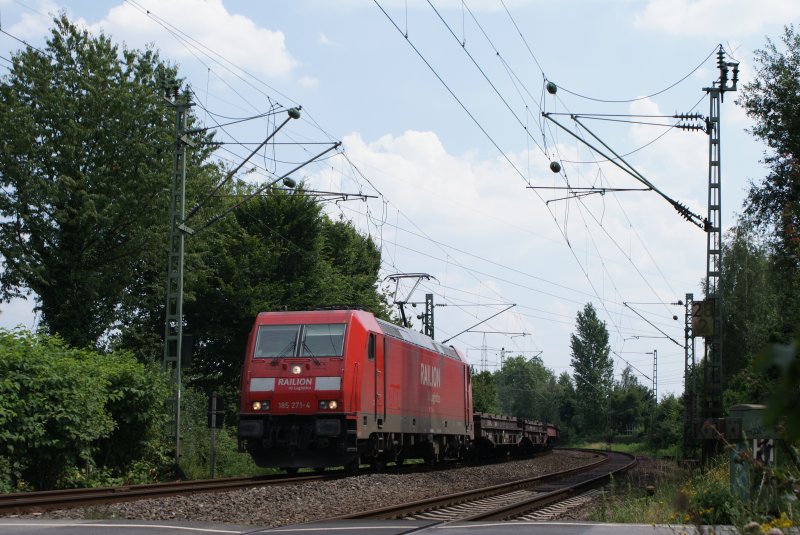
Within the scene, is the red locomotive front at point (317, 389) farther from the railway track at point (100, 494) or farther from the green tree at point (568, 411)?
the green tree at point (568, 411)

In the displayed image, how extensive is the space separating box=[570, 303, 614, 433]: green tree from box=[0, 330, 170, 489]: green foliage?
304ft

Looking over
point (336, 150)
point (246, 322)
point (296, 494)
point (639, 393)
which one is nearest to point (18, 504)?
point (296, 494)

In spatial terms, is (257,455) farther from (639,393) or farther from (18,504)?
(639,393)

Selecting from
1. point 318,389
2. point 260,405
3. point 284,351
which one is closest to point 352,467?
point 318,389

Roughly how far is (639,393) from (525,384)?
7214 centimetres

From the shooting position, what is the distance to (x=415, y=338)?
83.4ft

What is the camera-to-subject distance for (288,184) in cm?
2544

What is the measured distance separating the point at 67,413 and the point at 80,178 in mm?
18657

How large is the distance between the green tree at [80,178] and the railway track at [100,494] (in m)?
17.3

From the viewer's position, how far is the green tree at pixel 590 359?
11226 cm

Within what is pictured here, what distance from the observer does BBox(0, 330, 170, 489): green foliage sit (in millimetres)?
16484

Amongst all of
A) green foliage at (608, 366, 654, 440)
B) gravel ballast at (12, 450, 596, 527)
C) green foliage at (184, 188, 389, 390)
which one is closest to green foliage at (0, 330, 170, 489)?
gravel ballast at (12, 450, 596, 527)

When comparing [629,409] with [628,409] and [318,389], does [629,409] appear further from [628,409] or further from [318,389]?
[318,389]

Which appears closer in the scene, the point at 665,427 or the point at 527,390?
the point at 665,427
